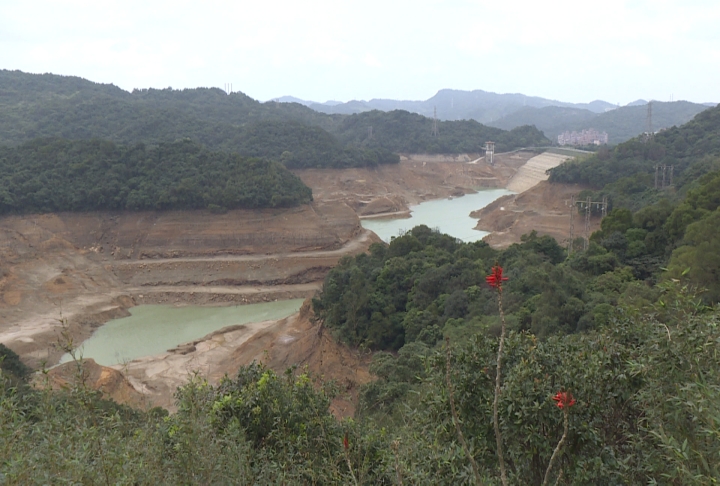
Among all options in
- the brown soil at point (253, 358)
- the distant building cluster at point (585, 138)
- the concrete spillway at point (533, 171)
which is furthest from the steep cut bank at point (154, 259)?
the distant building cluster at point (585, 138)

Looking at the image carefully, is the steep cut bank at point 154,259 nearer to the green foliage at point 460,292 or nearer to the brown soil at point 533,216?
the green foliage at point 460,292

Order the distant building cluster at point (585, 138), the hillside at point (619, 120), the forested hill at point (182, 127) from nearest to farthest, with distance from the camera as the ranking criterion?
the forested hill at point (182, 127), the distant building cluster at point (585, 138), the hillside at point (619, 120)

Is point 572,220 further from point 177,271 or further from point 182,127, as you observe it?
point 182,127

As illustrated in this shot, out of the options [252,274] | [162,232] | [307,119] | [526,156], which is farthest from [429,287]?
[307,119]

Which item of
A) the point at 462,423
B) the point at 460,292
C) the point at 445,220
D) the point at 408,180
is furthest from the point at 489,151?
the point at 462,423

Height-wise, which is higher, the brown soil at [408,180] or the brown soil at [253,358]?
the brown soil at [408,180]

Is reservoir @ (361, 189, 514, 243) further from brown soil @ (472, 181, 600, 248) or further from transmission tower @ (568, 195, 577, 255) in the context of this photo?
transmission tower @ (568, 195, 577, 255)

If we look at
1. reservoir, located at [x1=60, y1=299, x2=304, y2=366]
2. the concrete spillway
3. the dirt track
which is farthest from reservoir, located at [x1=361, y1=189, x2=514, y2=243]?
reservoir, located at [x1=60, y1=299, x2=304, y2=366]

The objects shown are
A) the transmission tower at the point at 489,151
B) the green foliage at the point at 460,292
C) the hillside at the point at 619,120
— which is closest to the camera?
the green foliage at the point at 460,292
